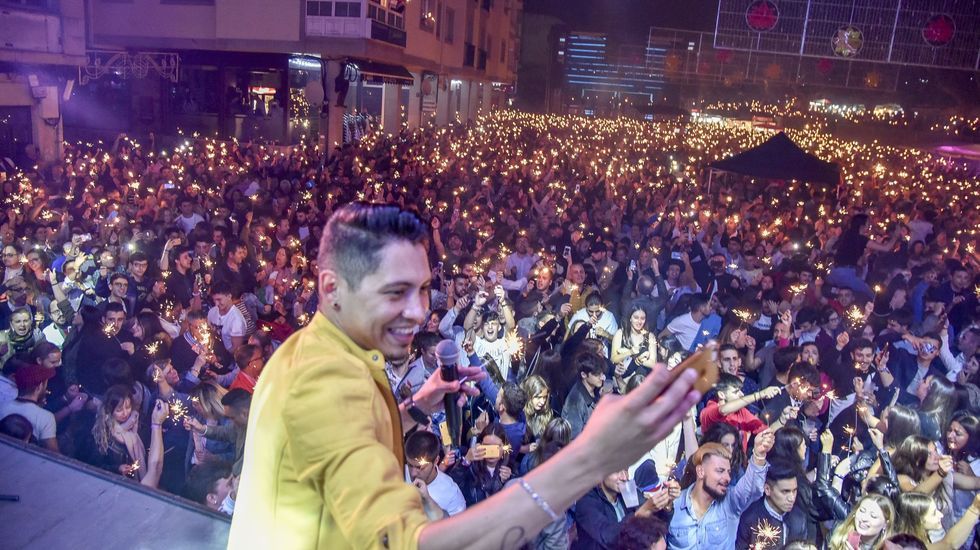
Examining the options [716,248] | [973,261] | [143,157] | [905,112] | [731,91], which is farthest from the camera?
[731,91]

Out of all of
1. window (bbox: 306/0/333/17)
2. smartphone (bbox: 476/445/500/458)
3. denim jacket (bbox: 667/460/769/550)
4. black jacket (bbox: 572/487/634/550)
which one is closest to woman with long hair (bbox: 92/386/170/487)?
smartphone (bbox: 476/445/500/458)

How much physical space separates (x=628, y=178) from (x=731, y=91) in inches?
2629

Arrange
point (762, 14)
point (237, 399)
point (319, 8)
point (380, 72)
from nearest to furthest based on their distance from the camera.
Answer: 1. point (237, 399)
2. point (762, 14)
3. point (319, 8)
4. point (380, 72)

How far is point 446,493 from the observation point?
4.19 metres

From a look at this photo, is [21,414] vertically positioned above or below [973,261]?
below

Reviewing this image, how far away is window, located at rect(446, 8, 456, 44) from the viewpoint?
101 ft

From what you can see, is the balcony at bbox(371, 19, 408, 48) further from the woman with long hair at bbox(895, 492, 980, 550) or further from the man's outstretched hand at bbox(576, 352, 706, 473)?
the man's outstretched hand at bbox(576, 352, 706, 473)

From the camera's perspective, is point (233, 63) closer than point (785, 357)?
No

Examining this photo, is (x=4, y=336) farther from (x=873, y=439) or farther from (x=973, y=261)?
(x=973, y=261)

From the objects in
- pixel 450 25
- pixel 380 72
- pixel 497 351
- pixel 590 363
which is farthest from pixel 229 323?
pixel 450 25

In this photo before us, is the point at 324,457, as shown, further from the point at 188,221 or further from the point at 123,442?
the point at 188,221

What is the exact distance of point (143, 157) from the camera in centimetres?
1459

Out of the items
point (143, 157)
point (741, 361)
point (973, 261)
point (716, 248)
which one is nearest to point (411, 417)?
point (741, 361)

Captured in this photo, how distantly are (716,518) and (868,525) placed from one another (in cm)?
80
